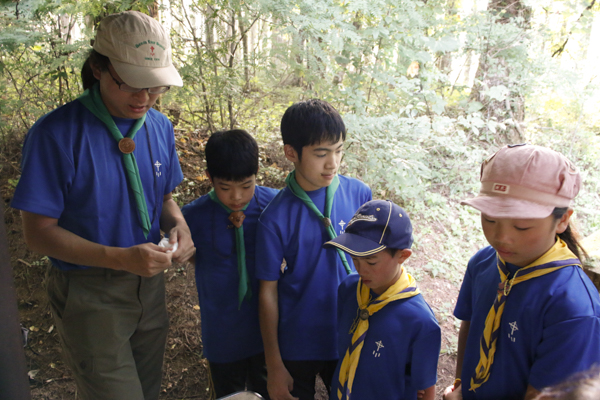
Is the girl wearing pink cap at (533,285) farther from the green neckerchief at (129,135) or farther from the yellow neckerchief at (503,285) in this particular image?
the green neckerchief at (129,135)

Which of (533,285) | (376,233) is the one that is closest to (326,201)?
(376,233)

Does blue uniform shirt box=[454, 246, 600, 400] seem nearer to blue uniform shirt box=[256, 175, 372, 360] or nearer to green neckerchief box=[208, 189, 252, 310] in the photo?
blue uniform shirt box=[256, 175, 372, 360]

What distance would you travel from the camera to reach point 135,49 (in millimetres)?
1828

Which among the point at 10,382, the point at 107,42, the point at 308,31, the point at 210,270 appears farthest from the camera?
the point at 308,31

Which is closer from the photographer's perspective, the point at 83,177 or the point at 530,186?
the point at 530,186

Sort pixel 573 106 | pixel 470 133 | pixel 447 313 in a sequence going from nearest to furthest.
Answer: pixel 447 313
pixel 470 133
pixel 573 106

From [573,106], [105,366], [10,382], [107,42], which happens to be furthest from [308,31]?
[573,106]

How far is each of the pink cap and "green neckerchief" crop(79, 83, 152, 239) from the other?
5.13ft

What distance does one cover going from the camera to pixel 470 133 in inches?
257

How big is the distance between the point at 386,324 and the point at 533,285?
63cm

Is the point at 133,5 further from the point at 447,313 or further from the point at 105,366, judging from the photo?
the point at 447,313

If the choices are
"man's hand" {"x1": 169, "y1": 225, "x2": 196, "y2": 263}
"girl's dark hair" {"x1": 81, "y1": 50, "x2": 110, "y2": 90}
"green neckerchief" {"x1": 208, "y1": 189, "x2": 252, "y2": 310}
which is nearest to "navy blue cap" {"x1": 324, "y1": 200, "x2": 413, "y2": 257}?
"green neckerchief" {"x1": 208, "y1": 189, "x2": 252, "y2": 310}

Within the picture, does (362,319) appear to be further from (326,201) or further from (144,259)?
(144,259)

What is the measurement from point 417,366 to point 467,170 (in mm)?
5142
